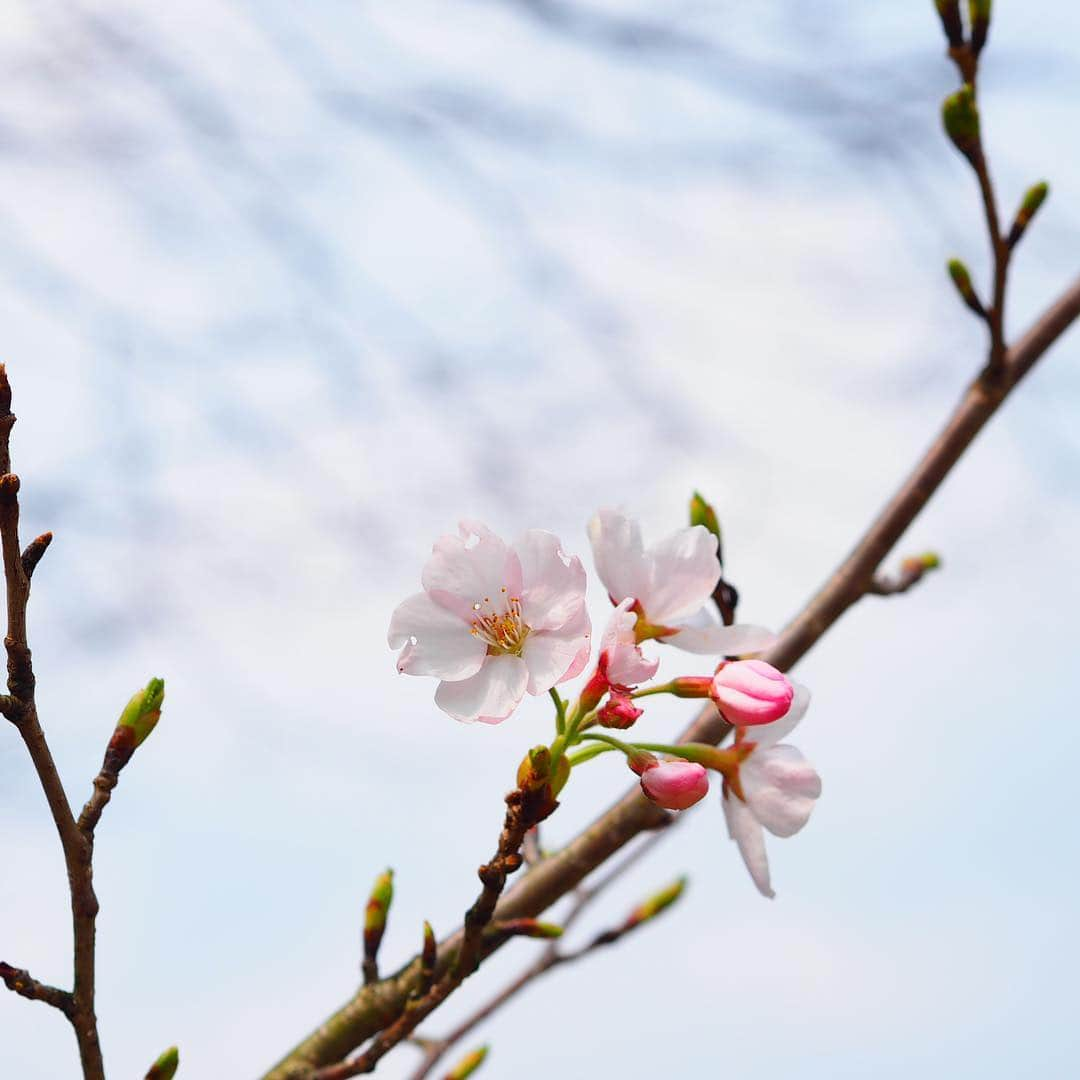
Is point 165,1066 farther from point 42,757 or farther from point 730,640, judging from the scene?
point 730,640

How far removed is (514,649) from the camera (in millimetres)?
1215

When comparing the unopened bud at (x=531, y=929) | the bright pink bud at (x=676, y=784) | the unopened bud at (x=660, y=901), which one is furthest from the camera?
the unopened bud at (x=660, y=901)

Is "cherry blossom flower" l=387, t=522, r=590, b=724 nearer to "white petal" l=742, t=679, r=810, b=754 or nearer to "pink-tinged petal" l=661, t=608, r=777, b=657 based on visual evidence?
"pink-tinged petal" l=661, t=608, r=777, b=657

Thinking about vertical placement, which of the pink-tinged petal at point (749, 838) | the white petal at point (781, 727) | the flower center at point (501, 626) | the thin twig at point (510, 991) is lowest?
the thin twig at point (510, 991)

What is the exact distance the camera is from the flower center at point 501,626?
3.97 feet

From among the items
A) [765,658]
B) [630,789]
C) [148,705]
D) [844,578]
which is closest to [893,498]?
[844,578]

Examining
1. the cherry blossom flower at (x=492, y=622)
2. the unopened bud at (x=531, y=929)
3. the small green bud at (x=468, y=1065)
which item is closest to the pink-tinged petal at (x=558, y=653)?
the cherry blossom flower at (x=492, y=622)

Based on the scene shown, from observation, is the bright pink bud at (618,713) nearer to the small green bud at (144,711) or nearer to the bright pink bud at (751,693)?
the bright pink bud at (751,693)

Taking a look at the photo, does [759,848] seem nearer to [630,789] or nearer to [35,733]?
[630,789]

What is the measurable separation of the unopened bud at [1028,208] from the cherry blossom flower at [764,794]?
1079mm

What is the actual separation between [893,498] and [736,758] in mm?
847

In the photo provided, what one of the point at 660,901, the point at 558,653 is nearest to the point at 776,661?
the point at 660,901

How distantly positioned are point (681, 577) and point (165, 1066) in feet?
2.41

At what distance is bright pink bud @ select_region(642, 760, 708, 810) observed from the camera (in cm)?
113
